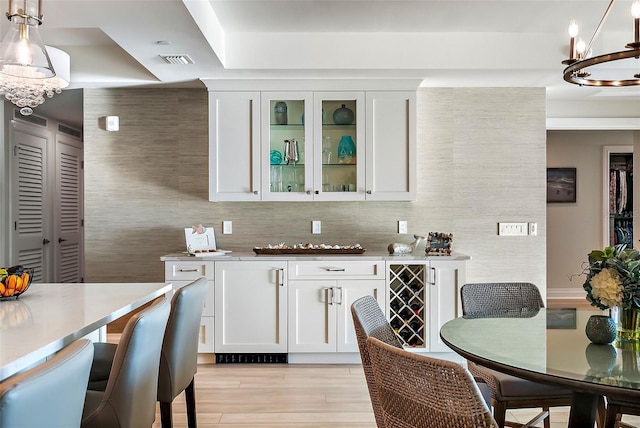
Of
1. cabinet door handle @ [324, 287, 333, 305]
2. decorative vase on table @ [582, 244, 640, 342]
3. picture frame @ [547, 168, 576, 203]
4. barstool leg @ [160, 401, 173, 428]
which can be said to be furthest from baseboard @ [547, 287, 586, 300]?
barstool leg @ [160, 401, 173, 428]

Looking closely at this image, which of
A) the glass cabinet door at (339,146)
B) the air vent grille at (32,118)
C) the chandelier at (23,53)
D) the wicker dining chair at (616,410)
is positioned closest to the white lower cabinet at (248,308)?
the glass cabinet door at (339,146)

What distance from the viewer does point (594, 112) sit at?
4.98 metres

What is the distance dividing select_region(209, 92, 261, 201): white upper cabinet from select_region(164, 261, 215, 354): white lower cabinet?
57 cm

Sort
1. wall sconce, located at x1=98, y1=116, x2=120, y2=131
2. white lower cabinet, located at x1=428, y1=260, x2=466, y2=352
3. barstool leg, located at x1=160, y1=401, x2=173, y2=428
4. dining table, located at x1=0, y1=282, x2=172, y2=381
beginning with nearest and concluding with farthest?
dining table, located at x1=0, y1=282, x2=172, y2=381 → barstool leg, located at x1=160, y1=401, x2=173, y2=428 → white lower cabinet, located at x1=428, y1=260, x2=466, y2=352 → wall sconce, located at x1=98, y1=116, x2=120, y2=131

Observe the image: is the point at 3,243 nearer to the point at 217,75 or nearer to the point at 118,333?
the point at 118,333

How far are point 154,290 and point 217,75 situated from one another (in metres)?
2.05

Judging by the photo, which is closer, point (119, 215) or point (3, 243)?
point (119, 215)

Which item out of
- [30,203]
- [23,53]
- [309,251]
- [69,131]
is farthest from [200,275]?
[69,131]

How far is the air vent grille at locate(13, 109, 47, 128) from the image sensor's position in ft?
17.7

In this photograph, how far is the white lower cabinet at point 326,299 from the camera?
3.81m

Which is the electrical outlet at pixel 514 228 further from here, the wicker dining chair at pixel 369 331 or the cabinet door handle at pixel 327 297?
the wicker dining chair at pixel 369 331

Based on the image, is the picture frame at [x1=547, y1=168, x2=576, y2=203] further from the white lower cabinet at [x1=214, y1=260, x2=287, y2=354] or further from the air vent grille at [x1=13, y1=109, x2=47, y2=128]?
the air vent grille at [x1=13, y1=109, x2=47, y2=128]

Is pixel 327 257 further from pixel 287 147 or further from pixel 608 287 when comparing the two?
pixel 608 287

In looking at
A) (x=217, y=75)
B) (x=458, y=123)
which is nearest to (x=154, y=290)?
(x=217, y=75)
